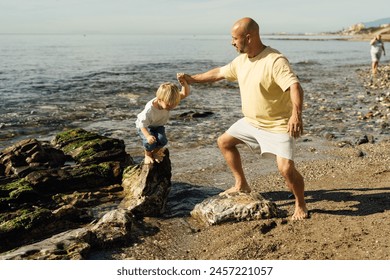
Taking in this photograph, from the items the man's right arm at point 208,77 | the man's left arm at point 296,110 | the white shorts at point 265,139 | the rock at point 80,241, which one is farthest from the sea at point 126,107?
the man's left arm at point 296,110

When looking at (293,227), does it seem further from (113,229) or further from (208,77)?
(208,77)

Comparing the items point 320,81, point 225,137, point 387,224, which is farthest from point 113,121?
point 320,81

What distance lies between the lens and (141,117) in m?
7.20

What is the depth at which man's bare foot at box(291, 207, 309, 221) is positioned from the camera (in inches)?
245

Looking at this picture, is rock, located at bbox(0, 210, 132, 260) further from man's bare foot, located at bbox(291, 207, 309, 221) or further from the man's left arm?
the man's left arm

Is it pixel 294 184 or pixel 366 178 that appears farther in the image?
pixel 366 178

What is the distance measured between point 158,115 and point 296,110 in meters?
2.58

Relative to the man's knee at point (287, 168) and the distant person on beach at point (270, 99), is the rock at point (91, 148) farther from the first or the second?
the man's knee at point (287, 168)

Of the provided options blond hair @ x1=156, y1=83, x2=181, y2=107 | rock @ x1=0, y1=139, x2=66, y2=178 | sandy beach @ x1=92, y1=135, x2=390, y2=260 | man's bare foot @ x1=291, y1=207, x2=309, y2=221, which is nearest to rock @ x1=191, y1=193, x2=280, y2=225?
sandy beach @ x1=92, y1=135, x2=390, y2=260

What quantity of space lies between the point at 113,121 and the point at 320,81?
17.5m

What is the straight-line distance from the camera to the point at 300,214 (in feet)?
20.5

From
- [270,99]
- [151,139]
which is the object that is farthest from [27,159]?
[270,99]

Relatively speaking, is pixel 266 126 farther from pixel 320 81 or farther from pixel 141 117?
pixel 320 81

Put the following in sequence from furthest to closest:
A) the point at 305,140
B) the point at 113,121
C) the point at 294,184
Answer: the point at 113,121
the point at 305,140
the point at 294,184
